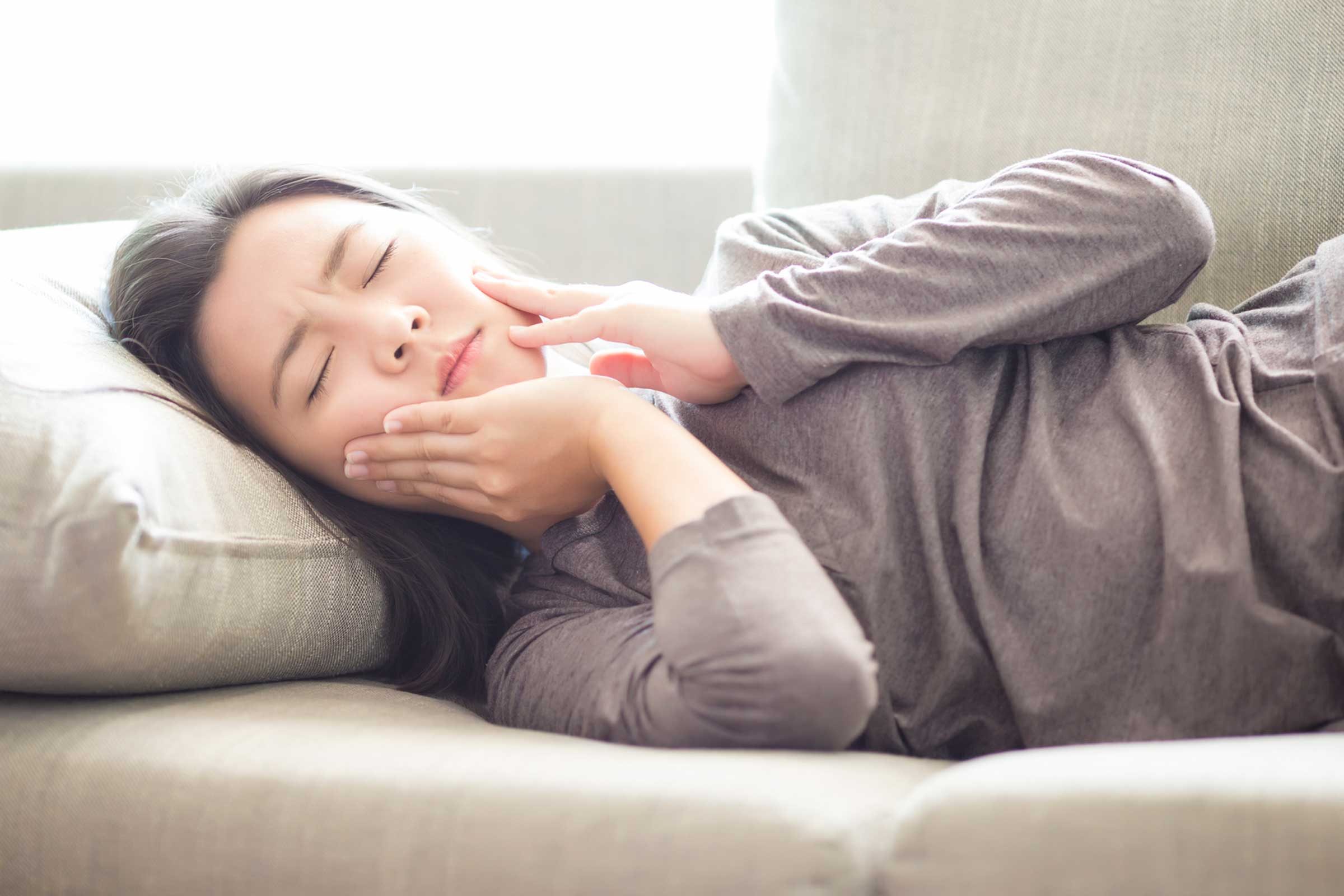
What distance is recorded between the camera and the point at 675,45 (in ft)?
6.68

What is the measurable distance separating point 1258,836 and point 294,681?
0.75 m

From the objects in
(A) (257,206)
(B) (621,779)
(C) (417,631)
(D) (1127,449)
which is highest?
(A) (257,206)

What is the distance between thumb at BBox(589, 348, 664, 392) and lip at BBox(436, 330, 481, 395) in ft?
0.39

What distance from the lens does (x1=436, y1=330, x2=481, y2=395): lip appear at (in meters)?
1.01

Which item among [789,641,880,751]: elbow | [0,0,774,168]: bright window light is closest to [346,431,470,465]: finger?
[789,641,880,751]: elbow

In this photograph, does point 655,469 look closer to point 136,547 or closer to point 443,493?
point 443,493

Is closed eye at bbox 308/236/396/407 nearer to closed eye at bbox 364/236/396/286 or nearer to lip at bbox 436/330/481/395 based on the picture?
closed eye at bbox 364/236/396/286

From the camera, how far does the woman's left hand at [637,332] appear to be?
0.94 meters

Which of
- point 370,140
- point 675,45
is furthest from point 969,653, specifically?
point 370,140

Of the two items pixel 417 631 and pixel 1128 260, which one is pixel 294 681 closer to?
pixel 417 631

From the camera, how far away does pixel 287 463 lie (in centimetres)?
107

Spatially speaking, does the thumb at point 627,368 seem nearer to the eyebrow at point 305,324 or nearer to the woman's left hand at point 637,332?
the woman's left hand at point 637,332

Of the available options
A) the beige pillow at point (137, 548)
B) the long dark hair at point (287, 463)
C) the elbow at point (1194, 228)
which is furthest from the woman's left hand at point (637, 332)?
the elbow at point (1194, 228)

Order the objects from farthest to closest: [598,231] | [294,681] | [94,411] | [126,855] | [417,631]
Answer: [598,231], [417,631], [294,681], [94,411], [126,855]
